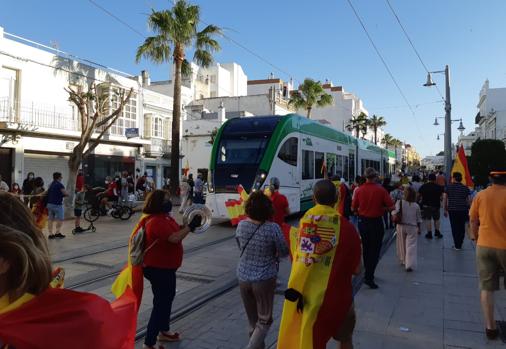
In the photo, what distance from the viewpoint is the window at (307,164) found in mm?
15021

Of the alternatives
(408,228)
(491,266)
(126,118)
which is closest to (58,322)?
(491,266)

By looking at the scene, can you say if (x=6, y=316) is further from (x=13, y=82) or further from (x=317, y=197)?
(x=13, y=82)

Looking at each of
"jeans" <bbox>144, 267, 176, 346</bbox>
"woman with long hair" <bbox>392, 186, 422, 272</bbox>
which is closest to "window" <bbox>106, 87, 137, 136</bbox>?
"woman with long hair" <bbox>392, 186, 422, 272</bbox>

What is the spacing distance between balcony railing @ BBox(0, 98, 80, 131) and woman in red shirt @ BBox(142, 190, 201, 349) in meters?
18.7

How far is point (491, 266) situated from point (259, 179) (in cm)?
877

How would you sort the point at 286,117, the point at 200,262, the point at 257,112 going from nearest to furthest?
the point at 200,262
the point at 286,117
the point at 257,112

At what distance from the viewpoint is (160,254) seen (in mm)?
4168

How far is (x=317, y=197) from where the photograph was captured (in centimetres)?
371

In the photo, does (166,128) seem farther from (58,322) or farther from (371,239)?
(58,322)

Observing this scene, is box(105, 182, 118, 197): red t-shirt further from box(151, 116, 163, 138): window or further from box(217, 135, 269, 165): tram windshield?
box(151, 116, 163, 138): window

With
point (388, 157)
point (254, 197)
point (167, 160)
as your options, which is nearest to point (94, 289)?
point (254, 197)

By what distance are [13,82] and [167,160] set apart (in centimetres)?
1375

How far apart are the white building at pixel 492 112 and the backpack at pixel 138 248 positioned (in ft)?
203

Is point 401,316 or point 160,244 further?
point 401,316
